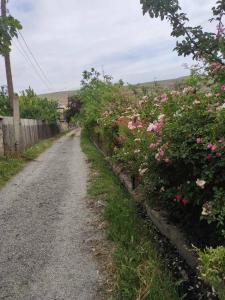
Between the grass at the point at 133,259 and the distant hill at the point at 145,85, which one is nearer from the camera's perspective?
the grass at the point at 133,259

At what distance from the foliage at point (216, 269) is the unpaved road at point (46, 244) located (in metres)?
1.50

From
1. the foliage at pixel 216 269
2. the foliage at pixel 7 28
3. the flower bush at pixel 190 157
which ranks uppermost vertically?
the foliage at pixel 7 28

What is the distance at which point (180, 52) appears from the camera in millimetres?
3303

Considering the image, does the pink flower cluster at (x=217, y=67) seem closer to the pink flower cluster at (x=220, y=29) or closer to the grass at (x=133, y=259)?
the pink flower cluster at (x=220, y=29)

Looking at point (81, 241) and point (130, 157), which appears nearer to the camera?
point (81, 241)

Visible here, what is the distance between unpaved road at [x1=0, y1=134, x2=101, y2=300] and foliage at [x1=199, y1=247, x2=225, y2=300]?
1.50 m

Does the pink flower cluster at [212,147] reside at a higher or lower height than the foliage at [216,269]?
higher

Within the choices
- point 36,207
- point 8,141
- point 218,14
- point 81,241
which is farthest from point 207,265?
point 8,141

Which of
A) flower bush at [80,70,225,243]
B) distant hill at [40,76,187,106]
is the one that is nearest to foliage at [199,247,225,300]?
flower bush at [80,70,225,243]

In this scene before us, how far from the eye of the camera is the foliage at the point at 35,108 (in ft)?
116

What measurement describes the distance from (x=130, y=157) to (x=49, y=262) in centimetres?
288

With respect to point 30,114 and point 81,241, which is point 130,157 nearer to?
point 81,241

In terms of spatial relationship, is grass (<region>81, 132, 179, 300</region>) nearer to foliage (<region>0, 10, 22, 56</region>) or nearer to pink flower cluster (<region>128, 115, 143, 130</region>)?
pink flower cluster (<region>128, 115, 143, 130</region>)

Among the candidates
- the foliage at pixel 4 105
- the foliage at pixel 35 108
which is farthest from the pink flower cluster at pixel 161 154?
the foliage at pixel 35 108
